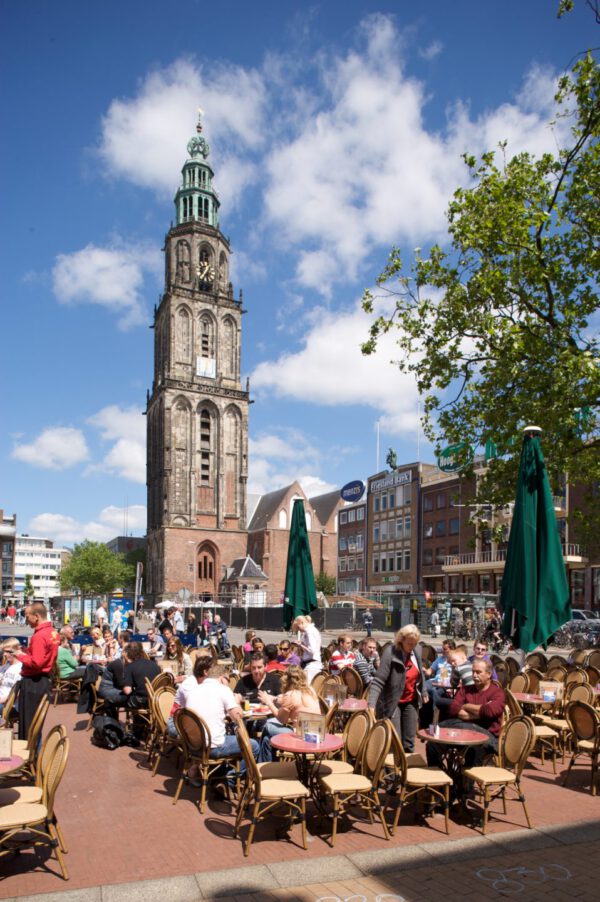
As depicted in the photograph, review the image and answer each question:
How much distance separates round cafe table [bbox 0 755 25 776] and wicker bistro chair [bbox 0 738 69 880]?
23 centimetres

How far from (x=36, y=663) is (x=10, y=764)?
8.07ft

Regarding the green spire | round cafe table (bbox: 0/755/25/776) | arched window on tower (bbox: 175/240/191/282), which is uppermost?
the green spire

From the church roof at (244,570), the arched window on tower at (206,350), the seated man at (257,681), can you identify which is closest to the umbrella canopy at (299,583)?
the seated man at (257,681)

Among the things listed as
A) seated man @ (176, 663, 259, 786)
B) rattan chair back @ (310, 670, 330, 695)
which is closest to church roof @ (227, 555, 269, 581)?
rattan chair back @ (310, 670, 330, 695)

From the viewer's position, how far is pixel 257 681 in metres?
8.73

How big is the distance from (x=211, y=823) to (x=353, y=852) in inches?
56.5

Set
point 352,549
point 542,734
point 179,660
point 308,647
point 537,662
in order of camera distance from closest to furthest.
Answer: point 542,734 → point 308,647 → point 537,662 → point 179,660 → point 352,549

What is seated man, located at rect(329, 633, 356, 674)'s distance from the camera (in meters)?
11.7

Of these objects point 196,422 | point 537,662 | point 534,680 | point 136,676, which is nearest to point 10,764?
point 136,676

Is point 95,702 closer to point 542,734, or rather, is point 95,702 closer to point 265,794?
point 265,794

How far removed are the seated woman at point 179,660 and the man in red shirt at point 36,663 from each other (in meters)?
3.20

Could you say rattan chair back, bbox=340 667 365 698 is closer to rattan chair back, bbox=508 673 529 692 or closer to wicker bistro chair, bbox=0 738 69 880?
rattan chair back, bbox=508 673 529 692

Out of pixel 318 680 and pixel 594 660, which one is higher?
pixel 318 680

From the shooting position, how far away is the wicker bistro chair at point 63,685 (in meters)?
13.0
